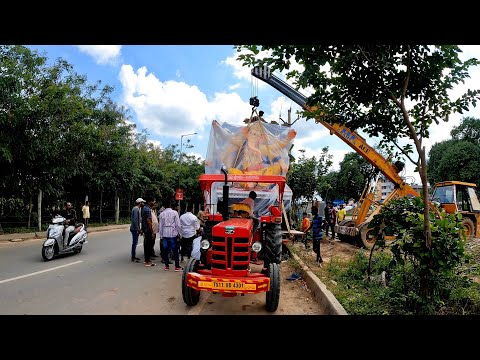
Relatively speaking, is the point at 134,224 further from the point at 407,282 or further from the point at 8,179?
the point at 8,179

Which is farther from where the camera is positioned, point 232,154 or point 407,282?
point 232,154

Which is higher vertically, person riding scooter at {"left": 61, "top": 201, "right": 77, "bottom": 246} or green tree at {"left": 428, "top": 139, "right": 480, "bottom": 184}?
green tree at {"left": 428, "top": 139, "right": 480, "bottom": 184}

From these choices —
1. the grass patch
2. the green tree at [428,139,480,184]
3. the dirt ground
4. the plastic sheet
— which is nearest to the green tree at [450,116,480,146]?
the green tree at [428,139,480,184]

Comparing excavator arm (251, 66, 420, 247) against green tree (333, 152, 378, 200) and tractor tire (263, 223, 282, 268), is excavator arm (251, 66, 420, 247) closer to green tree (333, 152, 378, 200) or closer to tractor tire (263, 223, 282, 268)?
tractor tire (263, 223, 282, 268)

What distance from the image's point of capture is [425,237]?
15.5ft

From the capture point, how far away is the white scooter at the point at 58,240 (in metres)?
9.17

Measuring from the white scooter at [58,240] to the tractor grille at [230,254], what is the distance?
5.94m

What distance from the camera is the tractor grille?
554cm

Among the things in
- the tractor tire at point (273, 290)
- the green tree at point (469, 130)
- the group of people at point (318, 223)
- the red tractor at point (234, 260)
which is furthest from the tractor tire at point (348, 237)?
the green tree at point (469, 130)

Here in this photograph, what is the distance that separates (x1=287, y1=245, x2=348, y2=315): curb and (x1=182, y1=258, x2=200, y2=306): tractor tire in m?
2.20

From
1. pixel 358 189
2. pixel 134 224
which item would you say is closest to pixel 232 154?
pixel 134 224
